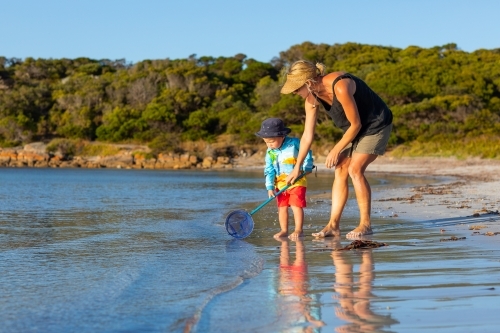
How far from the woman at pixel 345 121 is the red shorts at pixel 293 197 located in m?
0.28

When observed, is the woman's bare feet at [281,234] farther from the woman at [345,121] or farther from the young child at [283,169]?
the woman at [345,121]

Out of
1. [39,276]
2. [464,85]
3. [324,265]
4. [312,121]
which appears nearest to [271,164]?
[312,121]

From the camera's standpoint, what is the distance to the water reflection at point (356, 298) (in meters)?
2.68

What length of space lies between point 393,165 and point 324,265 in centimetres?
2316

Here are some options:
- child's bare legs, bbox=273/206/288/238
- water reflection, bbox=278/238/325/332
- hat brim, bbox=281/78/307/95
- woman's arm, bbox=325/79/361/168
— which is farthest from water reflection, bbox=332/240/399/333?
hat brim, bbox=281/78/307/95

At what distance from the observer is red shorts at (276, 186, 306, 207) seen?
604 cm

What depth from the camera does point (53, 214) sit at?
843 centimetres

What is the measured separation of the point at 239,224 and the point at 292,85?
1.22 m

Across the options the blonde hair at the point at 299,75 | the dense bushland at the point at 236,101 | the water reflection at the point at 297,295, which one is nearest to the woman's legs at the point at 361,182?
the blonde hair at the point at 299,75

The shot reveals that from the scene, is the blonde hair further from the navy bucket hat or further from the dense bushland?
the dense bushland

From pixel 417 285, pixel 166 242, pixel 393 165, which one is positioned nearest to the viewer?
pixel 417 285

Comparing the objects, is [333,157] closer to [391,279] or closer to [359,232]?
[359,232]

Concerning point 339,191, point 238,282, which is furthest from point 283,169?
point 238,282

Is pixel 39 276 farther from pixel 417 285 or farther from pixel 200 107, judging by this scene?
pixel 200 107
